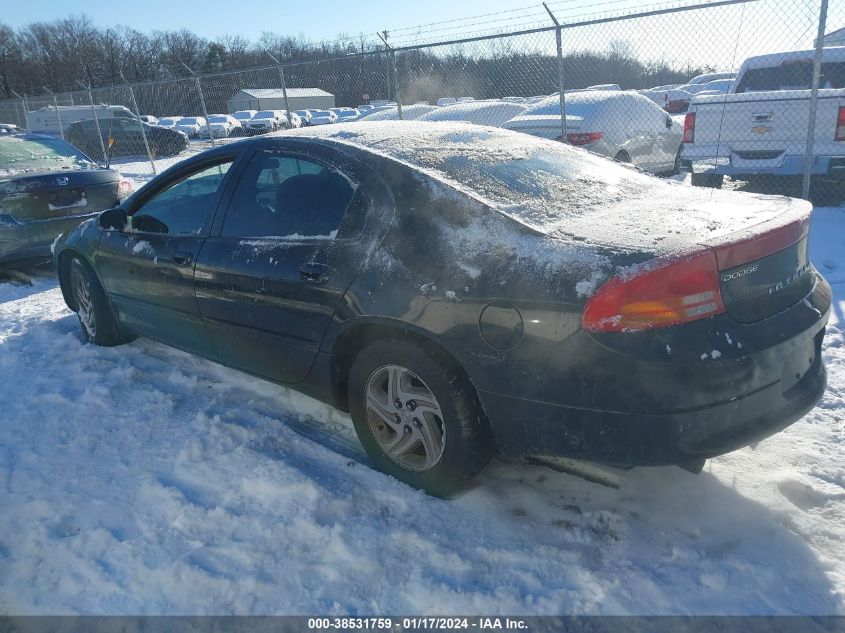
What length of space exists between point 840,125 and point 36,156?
9298 mm

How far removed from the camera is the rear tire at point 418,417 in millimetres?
2559

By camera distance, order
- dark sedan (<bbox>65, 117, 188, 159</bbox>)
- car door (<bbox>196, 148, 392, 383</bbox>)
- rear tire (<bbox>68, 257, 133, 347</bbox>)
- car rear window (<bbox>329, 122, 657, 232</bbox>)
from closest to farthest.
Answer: car rear window (<bbox>329, 122, 657, 232</bbox>), car door (<bbox>196, 148, 392, 383</bbox>), rear tire (<bbox>68, 257, 133, 347</bbox>), dark sedan (<bbox>65, 117, 188, 159</bbox>)

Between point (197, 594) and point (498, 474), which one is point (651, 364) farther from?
point (197, 594)

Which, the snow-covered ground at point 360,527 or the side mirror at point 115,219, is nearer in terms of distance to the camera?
the snow-covered ground at point 360,527

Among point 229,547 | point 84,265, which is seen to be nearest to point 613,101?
point 84,265

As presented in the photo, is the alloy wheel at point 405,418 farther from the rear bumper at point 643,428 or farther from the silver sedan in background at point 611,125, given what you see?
the silver sedan in background at point 611,125

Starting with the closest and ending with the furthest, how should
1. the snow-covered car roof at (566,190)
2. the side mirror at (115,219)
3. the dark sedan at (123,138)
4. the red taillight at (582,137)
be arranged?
the snow-covered car roof at (566,190)
the side mirror at (115,219)
the red taillight at (582,137)
the dark sedan at (123,138)

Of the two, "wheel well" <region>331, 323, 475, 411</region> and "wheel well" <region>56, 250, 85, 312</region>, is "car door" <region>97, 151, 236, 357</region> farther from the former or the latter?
"wheel well" <region>331, 323, 475, 411</region>

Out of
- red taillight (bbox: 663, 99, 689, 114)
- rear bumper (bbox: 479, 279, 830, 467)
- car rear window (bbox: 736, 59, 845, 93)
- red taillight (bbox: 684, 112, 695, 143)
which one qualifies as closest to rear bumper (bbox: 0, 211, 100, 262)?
rear bumper (bbox: 479, 279, 830, 467)

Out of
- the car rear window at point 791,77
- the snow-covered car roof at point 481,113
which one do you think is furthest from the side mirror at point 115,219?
the snow-covered car roof at point 481,113

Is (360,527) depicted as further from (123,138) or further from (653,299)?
(123,138)

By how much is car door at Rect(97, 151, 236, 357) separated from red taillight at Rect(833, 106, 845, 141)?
6399mm

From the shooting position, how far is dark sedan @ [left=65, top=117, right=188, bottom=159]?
20.7 m

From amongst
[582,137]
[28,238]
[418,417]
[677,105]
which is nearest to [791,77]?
[582,137]
